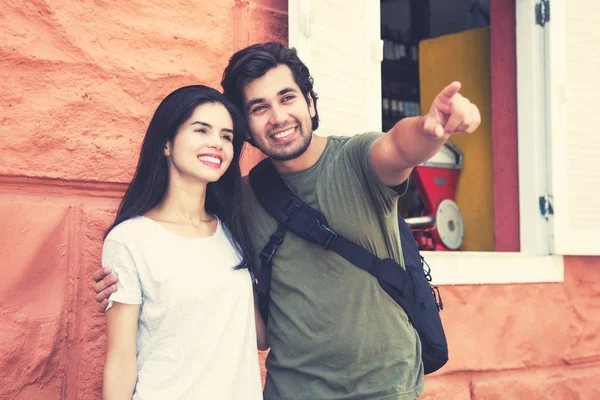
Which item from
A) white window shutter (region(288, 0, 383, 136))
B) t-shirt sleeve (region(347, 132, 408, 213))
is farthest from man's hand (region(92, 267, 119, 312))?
white window shutter (region(288, 0, 383, 136))

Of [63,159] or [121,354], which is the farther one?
[63,159]

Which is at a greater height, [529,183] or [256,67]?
[256,67]

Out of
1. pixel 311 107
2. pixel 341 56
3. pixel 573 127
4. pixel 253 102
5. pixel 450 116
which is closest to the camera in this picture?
pixel 450 116

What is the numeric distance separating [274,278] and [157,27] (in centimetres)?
124

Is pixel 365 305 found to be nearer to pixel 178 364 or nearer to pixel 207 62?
pixel 178 364

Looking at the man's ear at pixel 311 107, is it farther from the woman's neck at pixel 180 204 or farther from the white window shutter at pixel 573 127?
the white window shutter at pixel 573 127

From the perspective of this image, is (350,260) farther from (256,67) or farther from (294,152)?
(256,67)

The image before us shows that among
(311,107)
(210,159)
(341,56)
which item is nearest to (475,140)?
(341,56)

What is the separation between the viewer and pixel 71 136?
2426mm

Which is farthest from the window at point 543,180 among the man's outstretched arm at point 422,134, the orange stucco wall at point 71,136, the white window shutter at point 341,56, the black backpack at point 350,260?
the man's outstretched arm at point 422,134

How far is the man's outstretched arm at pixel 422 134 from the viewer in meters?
1.42

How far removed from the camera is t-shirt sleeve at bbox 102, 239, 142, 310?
65.4 inches

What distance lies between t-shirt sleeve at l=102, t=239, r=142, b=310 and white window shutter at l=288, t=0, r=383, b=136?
57.7 inches

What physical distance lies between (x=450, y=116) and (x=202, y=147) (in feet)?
2.37
